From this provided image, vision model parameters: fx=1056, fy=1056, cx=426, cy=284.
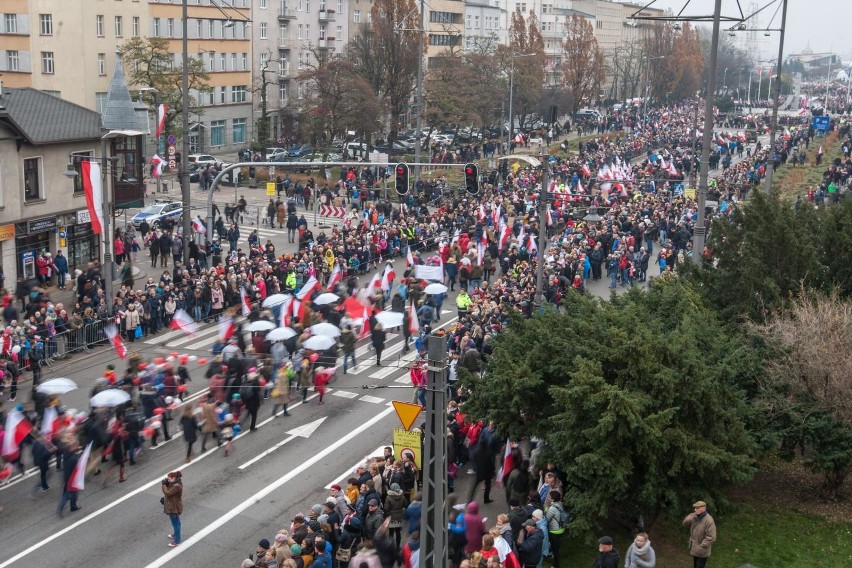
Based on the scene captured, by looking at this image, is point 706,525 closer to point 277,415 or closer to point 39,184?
point 277,415

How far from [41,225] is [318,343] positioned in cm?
1589

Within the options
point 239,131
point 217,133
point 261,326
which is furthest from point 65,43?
point 261,326

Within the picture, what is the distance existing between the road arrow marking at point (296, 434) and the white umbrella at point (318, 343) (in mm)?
1794

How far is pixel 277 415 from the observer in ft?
82.6

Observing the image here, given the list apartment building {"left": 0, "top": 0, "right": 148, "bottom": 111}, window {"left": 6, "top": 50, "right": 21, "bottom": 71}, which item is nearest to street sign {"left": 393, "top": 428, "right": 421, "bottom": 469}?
apartment building {"left": 0, "top": 0, "right": 148, "bottom": 111}

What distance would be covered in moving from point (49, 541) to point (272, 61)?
66522mm

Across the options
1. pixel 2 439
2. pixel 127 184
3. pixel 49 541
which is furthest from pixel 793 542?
pixel 127 184

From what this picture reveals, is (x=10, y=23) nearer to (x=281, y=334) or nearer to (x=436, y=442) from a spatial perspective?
(x=281, y=334)

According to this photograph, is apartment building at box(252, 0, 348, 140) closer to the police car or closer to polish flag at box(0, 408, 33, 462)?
the police car

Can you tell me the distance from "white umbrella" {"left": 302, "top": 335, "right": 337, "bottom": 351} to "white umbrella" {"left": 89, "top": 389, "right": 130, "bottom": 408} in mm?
4630

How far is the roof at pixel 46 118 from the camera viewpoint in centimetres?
3503

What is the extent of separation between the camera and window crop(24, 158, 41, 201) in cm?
3500

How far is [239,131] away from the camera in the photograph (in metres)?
78.3

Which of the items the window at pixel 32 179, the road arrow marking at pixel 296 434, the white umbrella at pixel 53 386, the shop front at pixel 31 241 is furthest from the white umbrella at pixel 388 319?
the window at pixel 32 179
